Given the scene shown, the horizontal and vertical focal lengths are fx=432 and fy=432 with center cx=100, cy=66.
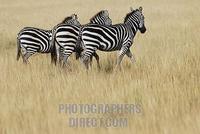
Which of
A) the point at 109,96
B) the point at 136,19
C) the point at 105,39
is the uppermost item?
the point at 136,19

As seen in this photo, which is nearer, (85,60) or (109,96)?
(109,96)

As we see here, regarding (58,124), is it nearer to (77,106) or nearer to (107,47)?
(77,106)

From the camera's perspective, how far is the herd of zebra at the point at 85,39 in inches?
398

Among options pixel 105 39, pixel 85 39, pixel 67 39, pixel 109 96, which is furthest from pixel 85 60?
pixel 109 96

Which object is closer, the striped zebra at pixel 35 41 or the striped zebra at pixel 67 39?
the striped zebra at pixel 67 39

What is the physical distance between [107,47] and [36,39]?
2624 millimetres

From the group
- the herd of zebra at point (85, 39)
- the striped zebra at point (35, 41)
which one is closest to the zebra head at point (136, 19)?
the herd of zebra at point (85, 39)

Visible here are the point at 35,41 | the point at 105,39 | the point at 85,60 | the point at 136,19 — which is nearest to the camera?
the point at 85,60

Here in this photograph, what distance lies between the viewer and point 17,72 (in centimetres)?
982

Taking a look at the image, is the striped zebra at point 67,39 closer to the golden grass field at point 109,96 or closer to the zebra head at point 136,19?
the golden grass field at point 109,96

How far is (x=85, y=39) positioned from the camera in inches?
398

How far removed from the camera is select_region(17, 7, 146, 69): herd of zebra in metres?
10.1

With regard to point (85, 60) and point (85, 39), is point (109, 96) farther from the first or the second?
point (85, 39)

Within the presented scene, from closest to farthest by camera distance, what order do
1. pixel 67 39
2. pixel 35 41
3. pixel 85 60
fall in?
pixel 85 60 → pixel 67 39 → pixel 35 41
